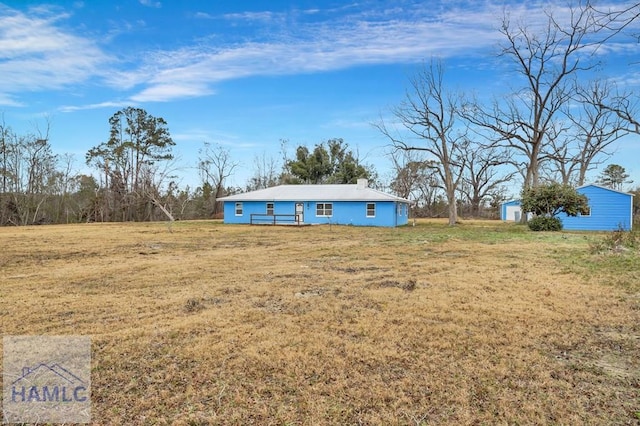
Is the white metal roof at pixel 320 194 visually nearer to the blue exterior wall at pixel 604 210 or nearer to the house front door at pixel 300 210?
the house front door at pixel 300 210

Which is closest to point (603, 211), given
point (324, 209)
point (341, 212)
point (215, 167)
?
point (341, 212)

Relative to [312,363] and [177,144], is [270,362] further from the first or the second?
[177,144]

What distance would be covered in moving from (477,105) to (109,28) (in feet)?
74.2

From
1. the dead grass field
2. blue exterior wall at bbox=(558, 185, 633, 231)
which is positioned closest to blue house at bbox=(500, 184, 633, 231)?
blue exterior wall at bbox=(558, 185, 633, 231)

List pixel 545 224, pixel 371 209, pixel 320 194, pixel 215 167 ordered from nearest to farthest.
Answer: pixel 545 224 → pixel 371 209 → pixel 320 194 → pixel 215 167

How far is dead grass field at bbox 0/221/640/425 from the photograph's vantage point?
2639 millimetres

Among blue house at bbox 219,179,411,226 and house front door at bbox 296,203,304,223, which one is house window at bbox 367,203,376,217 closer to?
blue house at bbox 219,179,411,226

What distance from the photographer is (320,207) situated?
2617 cm

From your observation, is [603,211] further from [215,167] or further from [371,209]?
[215,167]

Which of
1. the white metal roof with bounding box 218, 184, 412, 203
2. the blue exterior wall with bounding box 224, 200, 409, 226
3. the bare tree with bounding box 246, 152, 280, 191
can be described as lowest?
the blue exterior wall with bounding box 224, 200, 409, 226

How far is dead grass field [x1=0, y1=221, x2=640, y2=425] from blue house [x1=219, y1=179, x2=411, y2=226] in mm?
16702

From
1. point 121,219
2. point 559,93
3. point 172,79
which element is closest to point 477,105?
point 559,93

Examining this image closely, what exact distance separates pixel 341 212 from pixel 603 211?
1576 cm

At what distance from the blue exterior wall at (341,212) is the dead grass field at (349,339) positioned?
54.4ft
